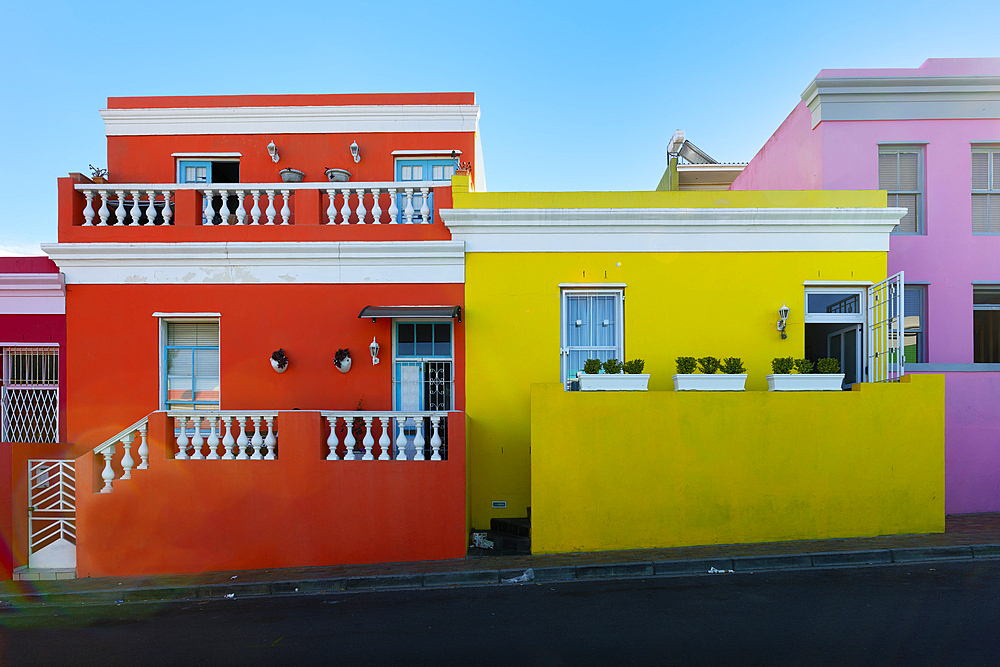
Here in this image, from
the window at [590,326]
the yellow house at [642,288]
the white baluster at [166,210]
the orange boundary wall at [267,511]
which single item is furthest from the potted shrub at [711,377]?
the white baluster at [166,210]

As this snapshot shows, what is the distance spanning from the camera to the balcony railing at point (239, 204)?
390 inches

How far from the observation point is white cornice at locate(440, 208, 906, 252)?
32.3ft

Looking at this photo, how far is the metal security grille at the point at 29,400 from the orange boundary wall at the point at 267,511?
2368 mm

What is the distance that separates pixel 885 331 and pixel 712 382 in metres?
2.88

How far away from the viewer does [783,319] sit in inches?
387

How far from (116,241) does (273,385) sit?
3184 millimetres

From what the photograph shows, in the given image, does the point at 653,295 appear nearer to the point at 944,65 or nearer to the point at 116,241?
the point at 944,65

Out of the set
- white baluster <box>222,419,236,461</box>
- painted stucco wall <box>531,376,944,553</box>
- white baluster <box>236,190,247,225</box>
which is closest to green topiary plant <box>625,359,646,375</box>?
painted stucco wall <box>531,376,944,553</box>

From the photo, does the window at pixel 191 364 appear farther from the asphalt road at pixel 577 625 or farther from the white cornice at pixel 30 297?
the asphalt road at pixel 577 625

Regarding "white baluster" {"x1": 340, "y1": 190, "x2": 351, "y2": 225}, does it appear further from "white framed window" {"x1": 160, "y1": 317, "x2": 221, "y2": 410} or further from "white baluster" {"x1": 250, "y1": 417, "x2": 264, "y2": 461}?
"white baluster" {"x1": 250, "y1": 417, "x2": 264, "y2": 461}

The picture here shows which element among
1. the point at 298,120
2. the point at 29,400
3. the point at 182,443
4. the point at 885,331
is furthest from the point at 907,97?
the point at 29,400

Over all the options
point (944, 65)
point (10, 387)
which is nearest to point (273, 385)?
point (10, 387)

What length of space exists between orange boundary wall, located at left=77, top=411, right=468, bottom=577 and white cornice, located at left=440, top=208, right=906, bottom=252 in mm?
3053

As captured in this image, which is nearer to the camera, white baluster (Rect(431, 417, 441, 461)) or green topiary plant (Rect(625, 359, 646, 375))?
white baluster (Rect(431, 417, 441, 461))
